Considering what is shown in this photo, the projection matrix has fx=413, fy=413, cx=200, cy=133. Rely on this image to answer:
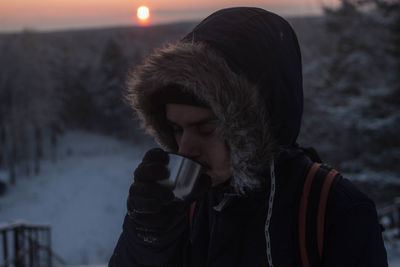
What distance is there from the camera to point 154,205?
1379mm

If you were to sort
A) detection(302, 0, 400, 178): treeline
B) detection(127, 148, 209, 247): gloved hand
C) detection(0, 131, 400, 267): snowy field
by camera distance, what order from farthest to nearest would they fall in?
detection(0, 131, 400, 267): snowy field → detection(302, 0, 400, 178): treeline → detection(127, 148, 209, 247): gloved hand

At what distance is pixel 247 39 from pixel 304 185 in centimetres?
54

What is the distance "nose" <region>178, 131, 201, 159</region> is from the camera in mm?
1455

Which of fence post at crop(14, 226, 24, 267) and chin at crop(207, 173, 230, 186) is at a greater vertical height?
chin at crop(207, 173, 230, 186)

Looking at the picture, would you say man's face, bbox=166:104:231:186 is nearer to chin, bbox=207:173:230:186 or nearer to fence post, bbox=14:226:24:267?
chin, bbox=207:173:230:186

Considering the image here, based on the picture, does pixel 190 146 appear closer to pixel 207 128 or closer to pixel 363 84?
pixel 207 128

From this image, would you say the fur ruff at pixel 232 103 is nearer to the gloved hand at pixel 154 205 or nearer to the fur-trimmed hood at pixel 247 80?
the fur-trimmed hood at pixel 247 80

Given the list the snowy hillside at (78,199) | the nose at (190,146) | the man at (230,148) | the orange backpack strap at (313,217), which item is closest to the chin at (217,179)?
the man at (230,148)

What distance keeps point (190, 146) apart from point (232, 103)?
21 cm

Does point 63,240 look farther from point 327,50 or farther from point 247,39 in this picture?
point 247,39

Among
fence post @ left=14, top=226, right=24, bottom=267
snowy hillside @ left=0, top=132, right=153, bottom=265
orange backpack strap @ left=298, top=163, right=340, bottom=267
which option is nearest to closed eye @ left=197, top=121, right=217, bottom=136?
orange backpack strap @ left=298, top=163, right=340, bottom=267

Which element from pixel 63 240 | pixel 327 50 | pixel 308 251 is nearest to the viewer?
pixel 308 251

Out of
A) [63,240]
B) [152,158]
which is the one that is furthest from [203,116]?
[63,240]

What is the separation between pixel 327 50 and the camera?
64.3ft
